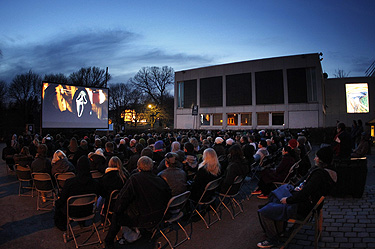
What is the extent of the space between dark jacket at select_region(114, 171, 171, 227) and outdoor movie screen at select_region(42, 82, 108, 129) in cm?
1572

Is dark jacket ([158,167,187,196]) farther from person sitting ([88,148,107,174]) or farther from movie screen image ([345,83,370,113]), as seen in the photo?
movie screen image ([345,83,370,113])

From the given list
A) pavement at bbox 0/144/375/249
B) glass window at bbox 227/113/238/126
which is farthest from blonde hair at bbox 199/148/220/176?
glass window at bbox 227/113/238/126

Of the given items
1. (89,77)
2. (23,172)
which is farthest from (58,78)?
(23,172)

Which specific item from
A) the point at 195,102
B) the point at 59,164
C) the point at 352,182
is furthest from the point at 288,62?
the point at 59,164

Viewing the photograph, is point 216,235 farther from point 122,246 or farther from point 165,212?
point 122,246

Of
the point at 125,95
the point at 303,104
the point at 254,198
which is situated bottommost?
the point at 254,198

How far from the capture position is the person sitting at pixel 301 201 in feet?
11.6

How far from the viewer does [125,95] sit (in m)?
54.3

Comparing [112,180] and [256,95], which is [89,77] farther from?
[112,180]

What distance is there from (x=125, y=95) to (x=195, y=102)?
876 inches

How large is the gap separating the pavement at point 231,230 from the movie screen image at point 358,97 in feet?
117

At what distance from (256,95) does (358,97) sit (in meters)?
15.5

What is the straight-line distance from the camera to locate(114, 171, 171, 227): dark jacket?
3.67m

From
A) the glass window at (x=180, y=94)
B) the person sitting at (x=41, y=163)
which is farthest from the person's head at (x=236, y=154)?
the glass window at (x=180, y=94)
